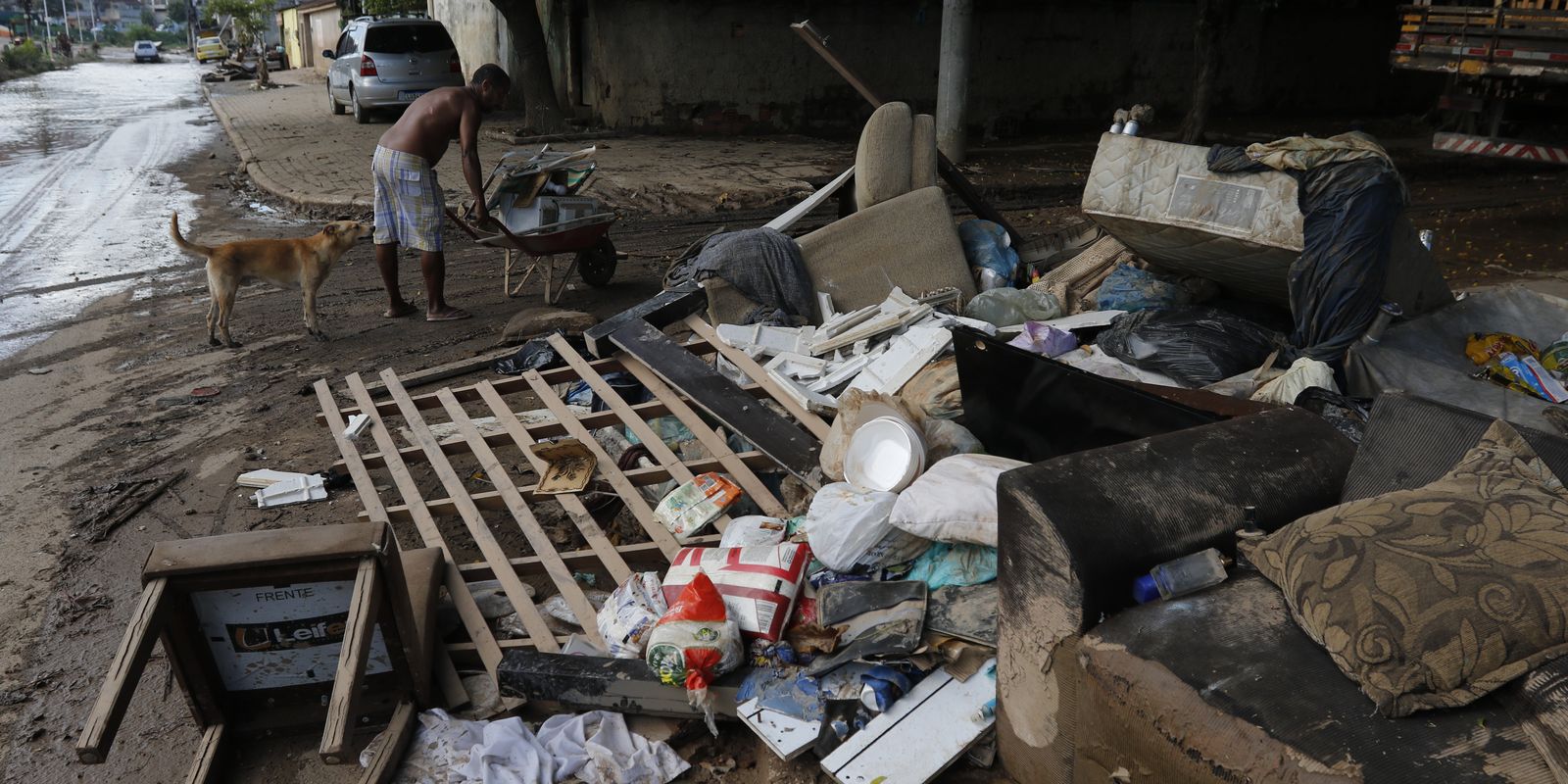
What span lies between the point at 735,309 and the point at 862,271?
0.82 metres

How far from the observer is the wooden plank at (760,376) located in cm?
411

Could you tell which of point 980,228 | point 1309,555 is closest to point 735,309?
point 980,228

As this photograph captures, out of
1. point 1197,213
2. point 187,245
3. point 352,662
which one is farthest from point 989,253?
point 187,245

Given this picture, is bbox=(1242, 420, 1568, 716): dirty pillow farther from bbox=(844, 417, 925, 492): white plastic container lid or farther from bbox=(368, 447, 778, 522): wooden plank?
bbox=(368, 447, 778, 522): wooden plank

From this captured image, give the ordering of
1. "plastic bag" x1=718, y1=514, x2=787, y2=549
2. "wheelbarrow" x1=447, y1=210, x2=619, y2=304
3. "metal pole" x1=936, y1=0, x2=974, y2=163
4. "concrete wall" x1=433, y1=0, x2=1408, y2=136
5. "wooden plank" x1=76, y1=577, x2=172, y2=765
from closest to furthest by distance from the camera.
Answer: "wooden plank" x1=76, y1=577, x2=172, y2=765, "plastic bag" x1=718, y1=514, x2=787, y2=549, "wheelbarrow" x1=447, y1=210, x2=619, y2=304, "metal pole" x1=936, y1=0, x2=974, y2=163, "concrete wall" x1=433, y1=0, x2=1408, y2=136

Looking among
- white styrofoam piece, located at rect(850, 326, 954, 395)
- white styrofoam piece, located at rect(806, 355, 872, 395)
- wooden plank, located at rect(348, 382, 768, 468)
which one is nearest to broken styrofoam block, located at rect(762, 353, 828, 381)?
white styrofoam piece, located at rect(806, 355, 872, 395)

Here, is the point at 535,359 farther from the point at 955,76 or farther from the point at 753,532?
the point at 955,76

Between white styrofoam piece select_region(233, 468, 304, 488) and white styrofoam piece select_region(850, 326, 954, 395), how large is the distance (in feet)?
8.60

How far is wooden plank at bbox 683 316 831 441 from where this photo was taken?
411 cm

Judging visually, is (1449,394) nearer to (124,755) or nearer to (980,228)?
(980,228)

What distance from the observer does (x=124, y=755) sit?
2906 millimetres

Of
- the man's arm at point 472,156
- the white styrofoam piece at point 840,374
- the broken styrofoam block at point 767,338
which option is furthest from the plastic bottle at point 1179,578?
the man's arm at point 472,156

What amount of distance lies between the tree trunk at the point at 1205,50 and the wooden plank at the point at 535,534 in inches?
410

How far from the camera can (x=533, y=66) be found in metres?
13.4
